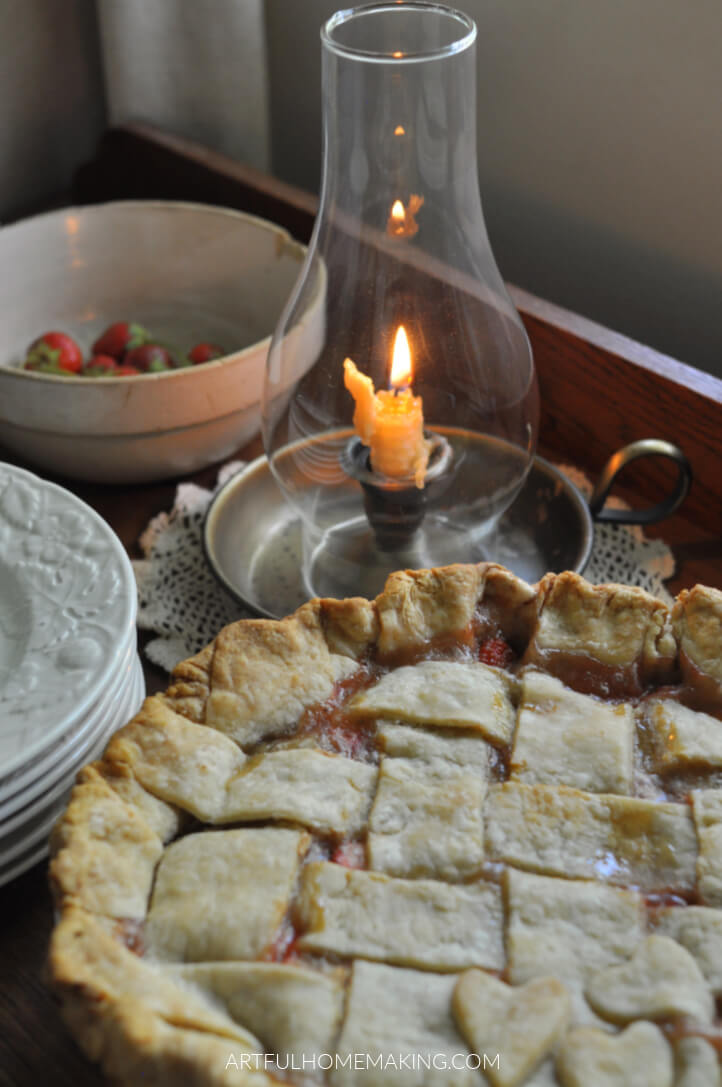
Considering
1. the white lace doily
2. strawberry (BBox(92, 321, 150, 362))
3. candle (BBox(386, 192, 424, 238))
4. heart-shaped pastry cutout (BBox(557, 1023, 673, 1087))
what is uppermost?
candle (BBox(386, 192, 424, 238))

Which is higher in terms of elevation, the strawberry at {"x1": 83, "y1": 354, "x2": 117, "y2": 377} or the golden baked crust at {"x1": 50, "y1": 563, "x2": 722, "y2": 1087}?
the golden baked crust at {"x1": 50, "y1": 563, "x2": 722, "y2": 1087}

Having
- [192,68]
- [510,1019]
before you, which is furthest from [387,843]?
[192,68]

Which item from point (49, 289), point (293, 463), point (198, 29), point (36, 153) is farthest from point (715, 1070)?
point (36, 153)

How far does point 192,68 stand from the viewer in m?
1.48

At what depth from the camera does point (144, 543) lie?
1.04m

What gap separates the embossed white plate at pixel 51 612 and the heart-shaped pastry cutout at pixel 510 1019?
0.29 m

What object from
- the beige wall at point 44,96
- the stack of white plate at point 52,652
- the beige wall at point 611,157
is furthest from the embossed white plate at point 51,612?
the beige wall at point 44,96

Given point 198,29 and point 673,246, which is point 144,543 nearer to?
point 673,246

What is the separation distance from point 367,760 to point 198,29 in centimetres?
117

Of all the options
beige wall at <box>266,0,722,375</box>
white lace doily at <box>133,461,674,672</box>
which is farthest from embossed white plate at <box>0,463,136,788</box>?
beige wall at <box>266,0,722,375</box>

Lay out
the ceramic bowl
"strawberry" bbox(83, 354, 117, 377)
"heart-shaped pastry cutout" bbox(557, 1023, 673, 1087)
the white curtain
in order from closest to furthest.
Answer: "heart-shaped pastry cutout" bbox(557, 1023, 673, 1087), the ceramic bowl, "strawberry" bbox(83, 354, 117, 377), the white curtain

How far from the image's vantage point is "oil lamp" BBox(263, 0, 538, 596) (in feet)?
2.64

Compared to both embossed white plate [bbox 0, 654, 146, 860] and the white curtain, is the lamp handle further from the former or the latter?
the white curtain

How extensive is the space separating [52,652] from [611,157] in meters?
0.89
